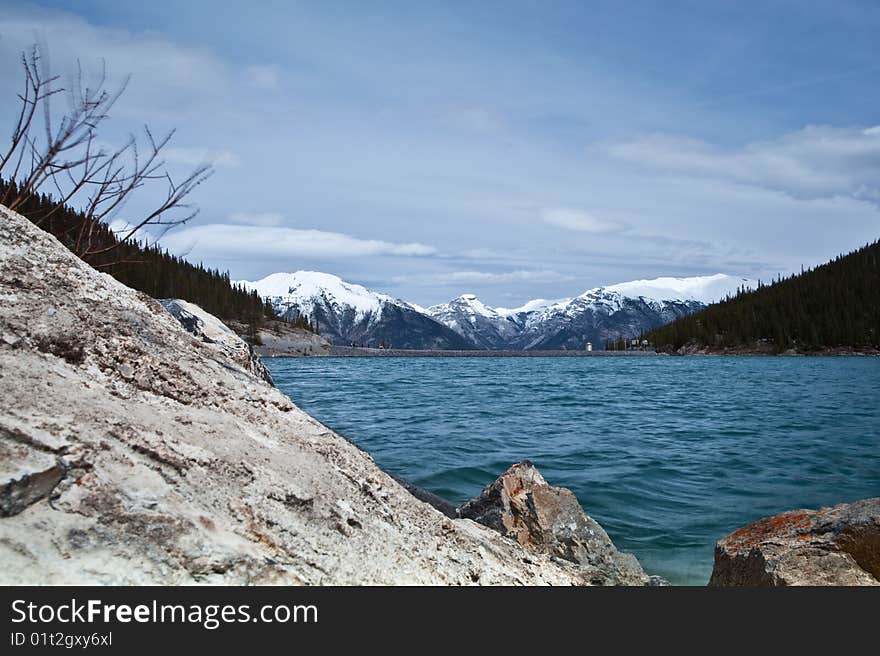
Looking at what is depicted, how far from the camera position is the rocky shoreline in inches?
89.5

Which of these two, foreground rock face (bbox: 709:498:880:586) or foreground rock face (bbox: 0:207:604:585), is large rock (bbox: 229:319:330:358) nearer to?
foreground rock face (bbox: 709:498:880:586)

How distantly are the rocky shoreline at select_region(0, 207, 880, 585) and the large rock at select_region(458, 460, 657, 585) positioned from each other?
2.24 meters

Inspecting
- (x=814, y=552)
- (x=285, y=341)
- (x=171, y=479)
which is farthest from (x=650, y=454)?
(x=285, y=341)

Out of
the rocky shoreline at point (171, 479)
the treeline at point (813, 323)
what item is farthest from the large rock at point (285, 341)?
the rocky shoreline at point (171, 479)

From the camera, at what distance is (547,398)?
3516 centimetres

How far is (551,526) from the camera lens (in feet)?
23.4

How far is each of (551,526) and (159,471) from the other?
552 centimetres

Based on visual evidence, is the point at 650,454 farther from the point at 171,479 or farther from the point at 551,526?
the point at 171,479

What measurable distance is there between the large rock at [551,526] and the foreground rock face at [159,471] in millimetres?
2803

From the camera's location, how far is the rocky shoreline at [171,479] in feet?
7.46

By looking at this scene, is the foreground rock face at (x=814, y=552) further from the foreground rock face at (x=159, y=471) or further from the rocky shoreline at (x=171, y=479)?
the foreground rock face at (x=159, y=471)

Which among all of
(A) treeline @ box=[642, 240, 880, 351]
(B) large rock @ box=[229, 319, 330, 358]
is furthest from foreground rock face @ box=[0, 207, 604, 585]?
(A) treeline @ box=[642, 240, 880, 351]

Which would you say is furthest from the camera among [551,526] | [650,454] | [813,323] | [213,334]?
[813,323]
